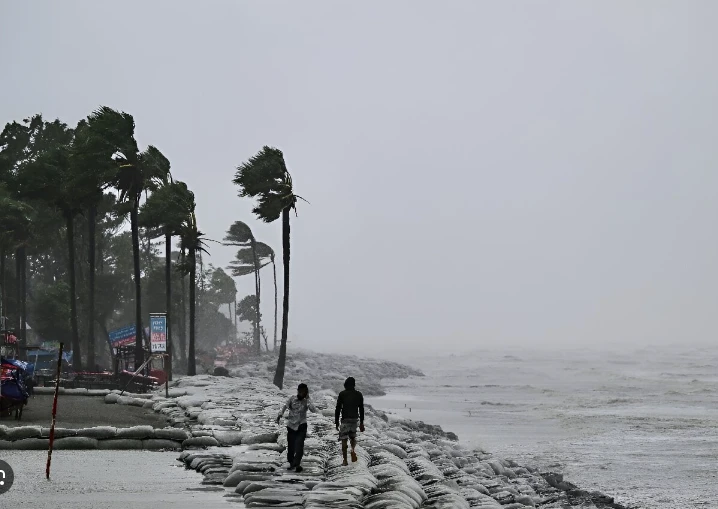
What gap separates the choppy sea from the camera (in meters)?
22.6

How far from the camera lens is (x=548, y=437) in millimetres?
31656

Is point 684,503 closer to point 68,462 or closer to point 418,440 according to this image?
point 418,440

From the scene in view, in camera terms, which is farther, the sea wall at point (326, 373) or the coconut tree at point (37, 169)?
the sea wall at point (326, 373)

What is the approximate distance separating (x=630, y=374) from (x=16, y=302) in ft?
160

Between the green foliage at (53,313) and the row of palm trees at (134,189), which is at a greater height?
the row of palm trees at (134,189)

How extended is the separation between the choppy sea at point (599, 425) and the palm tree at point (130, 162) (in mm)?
13682

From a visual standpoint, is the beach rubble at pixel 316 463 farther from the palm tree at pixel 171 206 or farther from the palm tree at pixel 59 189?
the palm tree at pixel 59 189

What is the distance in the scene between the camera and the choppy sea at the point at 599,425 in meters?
22.6

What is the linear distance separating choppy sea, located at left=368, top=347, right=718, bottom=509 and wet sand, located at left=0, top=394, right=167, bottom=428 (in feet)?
33.4

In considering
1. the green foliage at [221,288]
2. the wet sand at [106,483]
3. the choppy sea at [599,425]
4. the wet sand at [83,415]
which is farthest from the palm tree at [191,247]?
the green foliage at [221,288]

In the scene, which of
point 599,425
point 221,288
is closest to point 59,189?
point 599,425

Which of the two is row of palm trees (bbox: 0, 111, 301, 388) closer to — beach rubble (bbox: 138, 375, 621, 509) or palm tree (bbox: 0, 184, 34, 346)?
palm tree (bbox: 0, 184, 34, 346)

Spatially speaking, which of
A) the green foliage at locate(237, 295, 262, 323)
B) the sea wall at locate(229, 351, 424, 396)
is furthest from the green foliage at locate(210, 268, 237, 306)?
the sea wall at locate(229, 351, 424, 396)

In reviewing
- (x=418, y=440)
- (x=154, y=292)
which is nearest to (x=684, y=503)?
(x=418, y=440)
